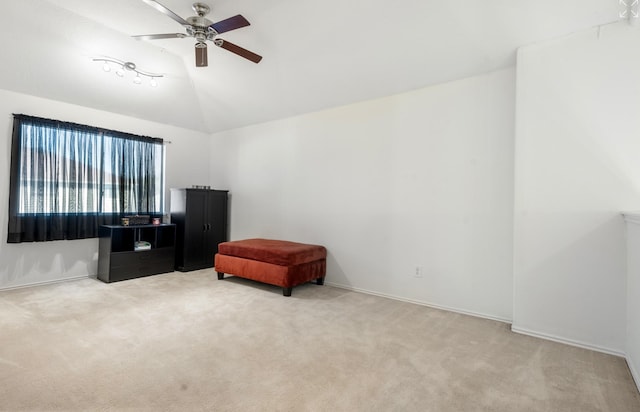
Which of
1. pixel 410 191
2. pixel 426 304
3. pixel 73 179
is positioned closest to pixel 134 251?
pixel 73 179

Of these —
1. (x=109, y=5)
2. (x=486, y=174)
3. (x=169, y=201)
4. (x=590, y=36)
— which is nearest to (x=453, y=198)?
(x=486, y=174)

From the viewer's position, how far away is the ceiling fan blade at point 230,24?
7.93ft

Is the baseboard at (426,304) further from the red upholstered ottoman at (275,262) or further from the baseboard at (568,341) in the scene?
the red upholstered ottoman at (275,262)

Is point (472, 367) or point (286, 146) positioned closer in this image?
point (472, 367)

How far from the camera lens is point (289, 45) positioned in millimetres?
3479

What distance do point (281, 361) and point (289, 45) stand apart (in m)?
3.24

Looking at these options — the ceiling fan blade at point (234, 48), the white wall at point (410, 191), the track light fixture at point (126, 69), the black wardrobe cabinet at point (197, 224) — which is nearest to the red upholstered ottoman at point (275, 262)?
the white wall at point (410, 191)

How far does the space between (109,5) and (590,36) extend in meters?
4.42

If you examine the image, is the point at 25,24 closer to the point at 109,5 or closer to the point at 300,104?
the point at 109,5

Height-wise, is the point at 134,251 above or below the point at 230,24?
below

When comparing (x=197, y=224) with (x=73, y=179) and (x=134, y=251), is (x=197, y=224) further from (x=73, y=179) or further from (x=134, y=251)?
(x=73, y=179)

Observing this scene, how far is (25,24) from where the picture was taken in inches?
125

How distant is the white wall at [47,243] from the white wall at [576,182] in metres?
5.41

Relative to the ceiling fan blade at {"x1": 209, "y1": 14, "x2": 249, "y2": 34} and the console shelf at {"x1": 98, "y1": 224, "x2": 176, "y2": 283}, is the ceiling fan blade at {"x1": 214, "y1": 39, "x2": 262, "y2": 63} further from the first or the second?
the console shelf at {"x1": 98, "y1": 224, "x2": 176, "y2": 283}
